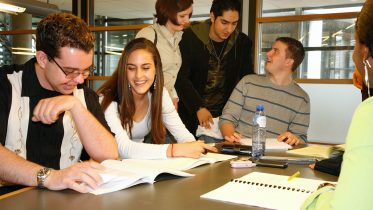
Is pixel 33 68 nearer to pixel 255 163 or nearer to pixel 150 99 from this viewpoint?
pixel 150 99

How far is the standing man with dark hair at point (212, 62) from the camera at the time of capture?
2938mm

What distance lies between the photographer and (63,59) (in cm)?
166

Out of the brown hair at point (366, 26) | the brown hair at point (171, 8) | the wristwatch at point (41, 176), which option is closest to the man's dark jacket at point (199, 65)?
the brown hair at point (171, 8)

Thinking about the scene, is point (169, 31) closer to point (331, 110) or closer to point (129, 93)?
point (129, 93)

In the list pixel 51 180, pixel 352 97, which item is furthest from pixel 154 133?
pixel 352 97

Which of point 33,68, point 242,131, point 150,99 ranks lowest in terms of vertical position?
point 242,131

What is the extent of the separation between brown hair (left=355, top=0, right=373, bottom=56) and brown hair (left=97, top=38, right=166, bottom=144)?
4.65ft

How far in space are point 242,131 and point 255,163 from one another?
110 cm

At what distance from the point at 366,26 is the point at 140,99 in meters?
1.54

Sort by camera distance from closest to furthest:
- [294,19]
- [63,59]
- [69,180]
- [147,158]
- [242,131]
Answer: [69,180], [63,59], [147,158], [242,131], [294,19]

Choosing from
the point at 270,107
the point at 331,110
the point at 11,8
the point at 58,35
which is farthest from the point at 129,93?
the point at 11,8

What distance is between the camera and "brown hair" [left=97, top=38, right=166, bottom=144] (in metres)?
2.12

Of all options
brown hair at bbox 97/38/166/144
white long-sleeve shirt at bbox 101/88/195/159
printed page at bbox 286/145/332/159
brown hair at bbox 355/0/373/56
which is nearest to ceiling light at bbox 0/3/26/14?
brown hair at bbox 97/38/166/144

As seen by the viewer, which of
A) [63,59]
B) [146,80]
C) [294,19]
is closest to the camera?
[63,59]
